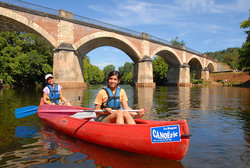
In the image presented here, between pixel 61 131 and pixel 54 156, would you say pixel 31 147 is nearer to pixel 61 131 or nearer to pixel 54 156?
pixel 54 156

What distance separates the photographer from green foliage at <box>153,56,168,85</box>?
4981 cm

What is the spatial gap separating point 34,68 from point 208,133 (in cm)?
3147

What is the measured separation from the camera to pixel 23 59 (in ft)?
93.4

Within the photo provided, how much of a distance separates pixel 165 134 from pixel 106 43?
29.0m

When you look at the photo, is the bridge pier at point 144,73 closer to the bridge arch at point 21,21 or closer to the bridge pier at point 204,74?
the bridge arch at point 21,21

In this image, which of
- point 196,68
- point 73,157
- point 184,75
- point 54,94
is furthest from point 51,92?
point 196,68

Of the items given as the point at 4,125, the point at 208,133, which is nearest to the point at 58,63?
the point at 4,125

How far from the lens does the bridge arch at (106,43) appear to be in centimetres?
2402

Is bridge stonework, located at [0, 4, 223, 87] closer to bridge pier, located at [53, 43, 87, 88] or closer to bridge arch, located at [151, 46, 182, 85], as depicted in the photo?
bridge pier, located at [53, 43, 87, 88]

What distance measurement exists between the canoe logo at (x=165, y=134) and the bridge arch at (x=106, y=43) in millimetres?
21616

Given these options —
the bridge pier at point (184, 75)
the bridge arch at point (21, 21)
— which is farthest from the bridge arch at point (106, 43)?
the bridge pier at point (184, 75)

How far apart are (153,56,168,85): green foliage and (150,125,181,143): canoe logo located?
153 feet

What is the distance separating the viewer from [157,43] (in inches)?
1380

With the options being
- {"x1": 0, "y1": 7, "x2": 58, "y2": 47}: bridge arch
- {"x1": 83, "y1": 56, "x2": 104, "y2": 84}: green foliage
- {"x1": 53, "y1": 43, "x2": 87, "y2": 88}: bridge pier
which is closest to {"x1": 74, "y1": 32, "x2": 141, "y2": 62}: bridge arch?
{"x1": 53, "y1": 43, "x2": 87, "y2": 88}: bridge pier
